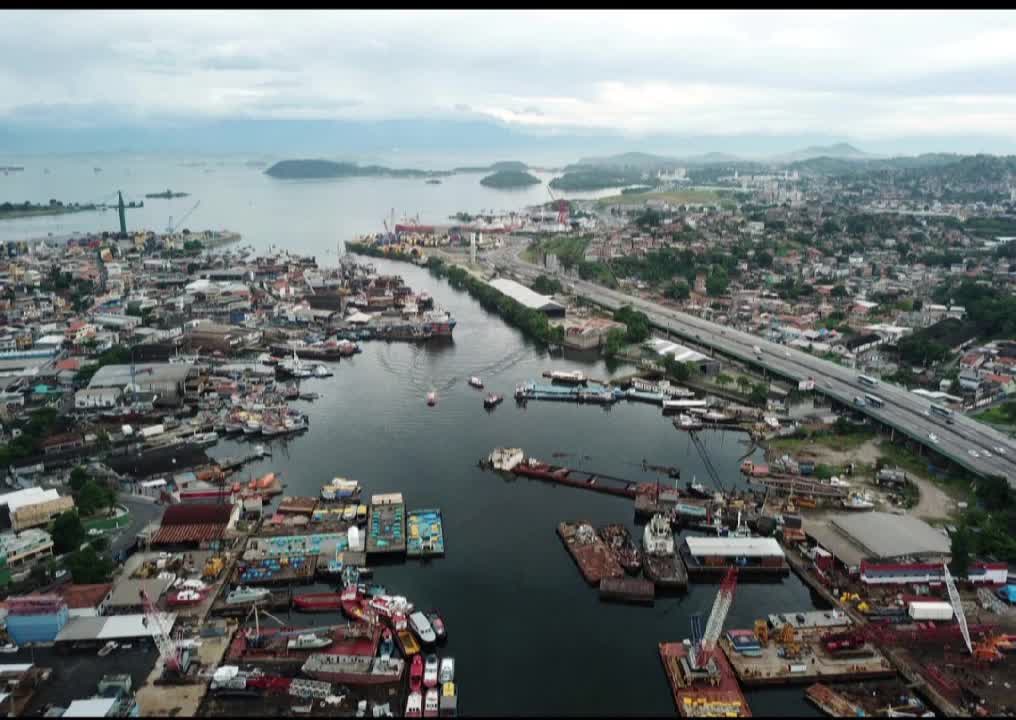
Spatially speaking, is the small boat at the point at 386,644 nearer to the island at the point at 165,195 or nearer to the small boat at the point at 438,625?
the small boat at the point at 438,625

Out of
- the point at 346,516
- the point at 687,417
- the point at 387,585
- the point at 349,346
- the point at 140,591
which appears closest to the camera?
the point at 140,591

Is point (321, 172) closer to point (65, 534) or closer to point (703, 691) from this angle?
point (65, 534)

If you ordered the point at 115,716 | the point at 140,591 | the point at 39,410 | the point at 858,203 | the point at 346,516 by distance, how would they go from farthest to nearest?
the point at 858,203
the point at 39,410
the point at 346,516
the point at 140,591
the point at 115,716

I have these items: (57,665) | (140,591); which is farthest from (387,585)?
(57,665)

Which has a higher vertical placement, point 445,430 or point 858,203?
point 858,203

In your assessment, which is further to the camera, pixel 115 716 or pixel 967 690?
pixel 967 690

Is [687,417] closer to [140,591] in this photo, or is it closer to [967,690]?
[967,690]

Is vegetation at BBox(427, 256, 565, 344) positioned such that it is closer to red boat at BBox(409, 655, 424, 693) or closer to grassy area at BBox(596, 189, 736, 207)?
red boat at BBox(409, 655, 424, 693)
